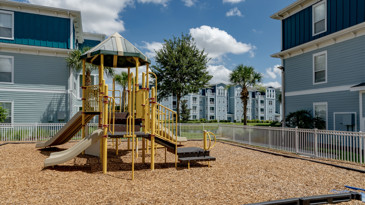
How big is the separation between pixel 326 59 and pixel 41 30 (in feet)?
64.3

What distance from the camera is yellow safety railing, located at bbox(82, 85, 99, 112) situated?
29.7 feet

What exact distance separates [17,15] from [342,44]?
2157cm

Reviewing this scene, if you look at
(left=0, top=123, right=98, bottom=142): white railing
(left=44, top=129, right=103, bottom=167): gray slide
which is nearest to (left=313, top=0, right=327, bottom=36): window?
(left=44, top=129, right=103, bottom=167): gray slide

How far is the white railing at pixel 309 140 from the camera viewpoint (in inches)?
359

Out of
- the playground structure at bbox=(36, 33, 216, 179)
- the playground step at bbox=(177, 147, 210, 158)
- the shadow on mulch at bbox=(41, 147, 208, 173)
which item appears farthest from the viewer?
the playground step at bbox=(177, 147, 210, 158)

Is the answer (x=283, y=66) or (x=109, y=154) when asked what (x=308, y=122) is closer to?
(x=283, y=66)

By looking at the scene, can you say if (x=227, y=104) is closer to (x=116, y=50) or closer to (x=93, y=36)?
(x=93, y=36)

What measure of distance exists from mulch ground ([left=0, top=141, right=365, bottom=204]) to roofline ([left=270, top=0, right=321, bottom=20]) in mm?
11924

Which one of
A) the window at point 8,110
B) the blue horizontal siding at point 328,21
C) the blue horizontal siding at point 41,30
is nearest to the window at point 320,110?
the blue horizontal siding at point 328,21

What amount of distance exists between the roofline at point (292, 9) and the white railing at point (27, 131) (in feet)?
51.4

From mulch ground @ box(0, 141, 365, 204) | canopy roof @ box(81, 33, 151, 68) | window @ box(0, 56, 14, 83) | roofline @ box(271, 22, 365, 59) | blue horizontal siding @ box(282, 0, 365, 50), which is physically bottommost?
mulch ground @ box(0, 141, 365, 204)

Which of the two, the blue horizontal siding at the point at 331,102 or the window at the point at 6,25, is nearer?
the blue horizontal siding at the point at 331,102

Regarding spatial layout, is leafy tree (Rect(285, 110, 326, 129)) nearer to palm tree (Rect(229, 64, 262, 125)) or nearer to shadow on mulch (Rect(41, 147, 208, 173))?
shadow on mulch (Rect(41, 147, 208, 173))

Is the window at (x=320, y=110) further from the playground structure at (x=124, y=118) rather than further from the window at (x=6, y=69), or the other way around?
the window at (x=6, y=69)
